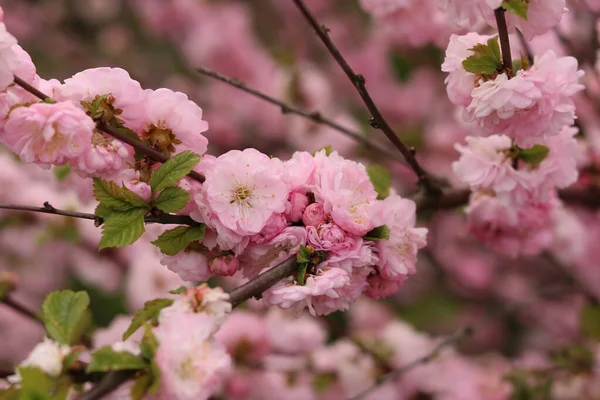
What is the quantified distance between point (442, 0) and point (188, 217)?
0.39m

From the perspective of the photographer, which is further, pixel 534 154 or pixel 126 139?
pixel 534 154

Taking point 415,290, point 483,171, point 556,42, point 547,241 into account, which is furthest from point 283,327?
point 415,290

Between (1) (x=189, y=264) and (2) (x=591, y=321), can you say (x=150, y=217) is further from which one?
(2) (x=591, y=321)

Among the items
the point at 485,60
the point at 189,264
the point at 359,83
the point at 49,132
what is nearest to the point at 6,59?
the point at 49,132

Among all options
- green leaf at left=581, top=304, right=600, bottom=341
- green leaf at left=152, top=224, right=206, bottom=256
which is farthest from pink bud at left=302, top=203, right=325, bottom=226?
green leaf at left=581, top=304, right=600, bottom=341

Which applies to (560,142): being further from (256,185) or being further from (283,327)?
(283,327)

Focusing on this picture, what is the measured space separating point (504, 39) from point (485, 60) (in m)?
0.03

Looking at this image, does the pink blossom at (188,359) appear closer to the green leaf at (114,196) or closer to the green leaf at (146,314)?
the green leaf at (146,314)

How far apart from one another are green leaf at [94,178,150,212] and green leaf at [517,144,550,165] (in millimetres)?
510

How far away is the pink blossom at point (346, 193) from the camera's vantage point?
2.34ft

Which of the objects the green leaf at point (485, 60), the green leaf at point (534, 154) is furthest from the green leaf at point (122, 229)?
the green leaf at point (534, 154)

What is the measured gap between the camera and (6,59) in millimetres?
628

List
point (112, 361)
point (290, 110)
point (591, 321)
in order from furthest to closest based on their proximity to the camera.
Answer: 1. point (591, 321)
2. point (290, 110)
3. point (112, 361)

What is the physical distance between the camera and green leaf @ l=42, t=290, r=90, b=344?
0.68 metres
